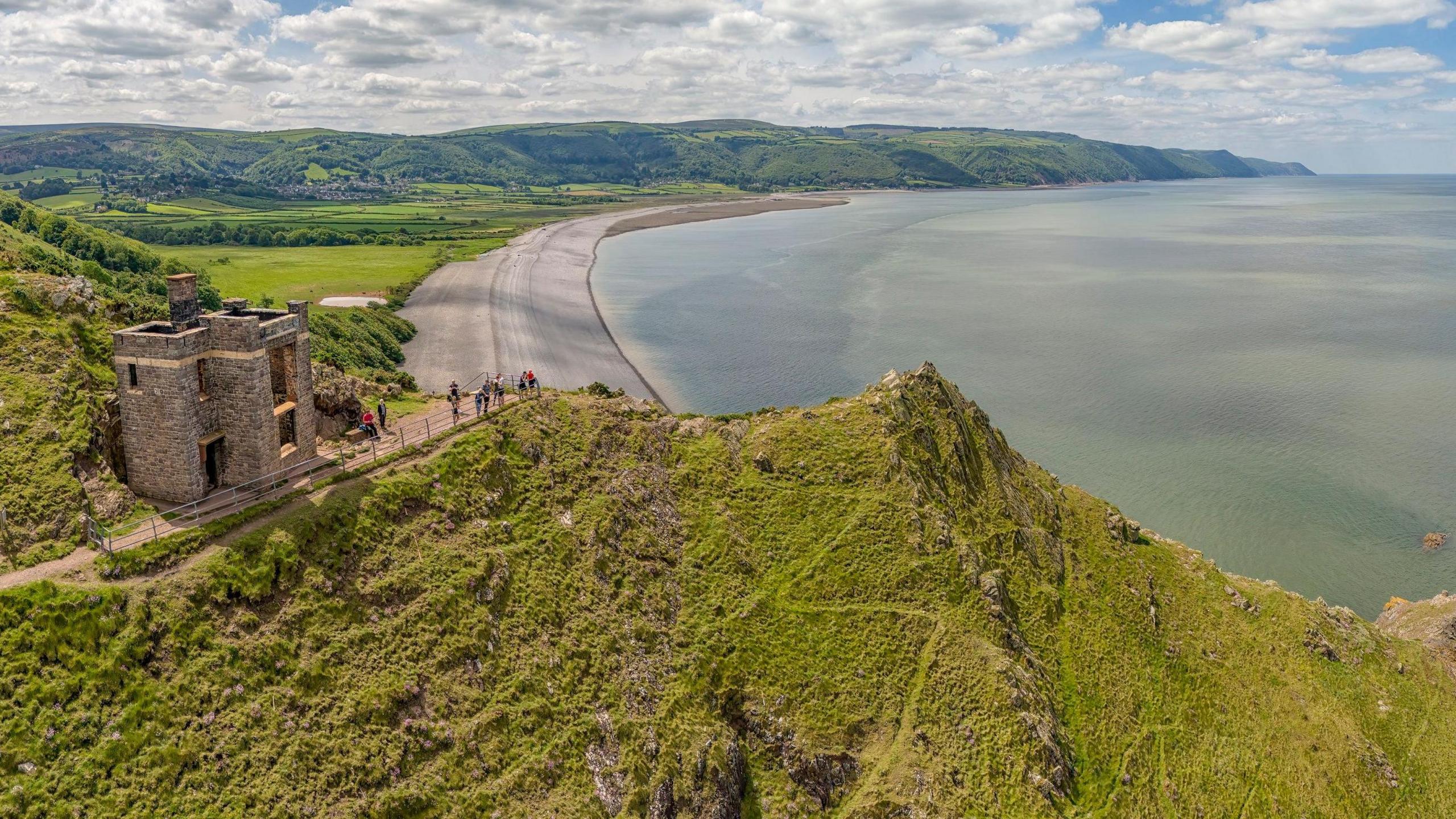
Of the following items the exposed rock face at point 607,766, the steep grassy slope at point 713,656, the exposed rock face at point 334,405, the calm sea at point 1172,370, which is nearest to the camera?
the steep grassy slope at point 713,656

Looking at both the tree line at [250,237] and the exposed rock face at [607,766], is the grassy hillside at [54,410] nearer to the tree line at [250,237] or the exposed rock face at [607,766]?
the exposed rock face at [607,766]

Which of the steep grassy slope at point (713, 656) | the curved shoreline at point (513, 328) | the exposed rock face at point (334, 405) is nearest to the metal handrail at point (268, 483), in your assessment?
the steep grassy slope at point (713, 656)

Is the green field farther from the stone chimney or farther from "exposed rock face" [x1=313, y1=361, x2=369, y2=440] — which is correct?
the stone chimney

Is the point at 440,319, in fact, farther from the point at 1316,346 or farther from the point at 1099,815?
the point at 1316,346

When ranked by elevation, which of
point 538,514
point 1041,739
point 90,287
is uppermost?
point 90,287

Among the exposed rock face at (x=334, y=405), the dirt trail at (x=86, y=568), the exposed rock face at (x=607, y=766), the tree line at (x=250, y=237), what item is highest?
the tree line at (x=250, y=237)

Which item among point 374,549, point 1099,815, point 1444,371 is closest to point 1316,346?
point 1444,371
